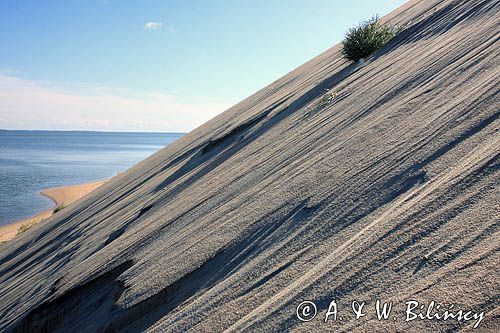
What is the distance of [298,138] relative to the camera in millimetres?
Result: 5531

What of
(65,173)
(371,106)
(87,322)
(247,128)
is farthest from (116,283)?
(65,173)

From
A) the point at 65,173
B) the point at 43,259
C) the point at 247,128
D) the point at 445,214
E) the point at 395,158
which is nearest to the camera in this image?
the point at 445,214

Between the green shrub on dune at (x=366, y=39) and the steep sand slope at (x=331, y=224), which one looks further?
the green shrub on dune at (x=366, y=39)

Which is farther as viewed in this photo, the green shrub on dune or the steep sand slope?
the green shrub on dune

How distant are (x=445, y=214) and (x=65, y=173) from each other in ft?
171

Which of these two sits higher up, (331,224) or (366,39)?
(366,39)

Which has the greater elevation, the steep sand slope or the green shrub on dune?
the green shrub on dune

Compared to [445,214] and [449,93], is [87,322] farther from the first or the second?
[449,93]

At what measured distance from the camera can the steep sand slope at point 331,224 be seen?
2240 millimetres

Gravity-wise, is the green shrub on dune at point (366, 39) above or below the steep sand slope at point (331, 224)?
above

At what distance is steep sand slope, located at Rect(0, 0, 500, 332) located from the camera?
2.24 metres

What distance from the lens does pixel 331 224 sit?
298cm

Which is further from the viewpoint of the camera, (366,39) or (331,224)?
(366,39)

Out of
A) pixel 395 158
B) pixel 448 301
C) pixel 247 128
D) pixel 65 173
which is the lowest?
pixel 448 301
